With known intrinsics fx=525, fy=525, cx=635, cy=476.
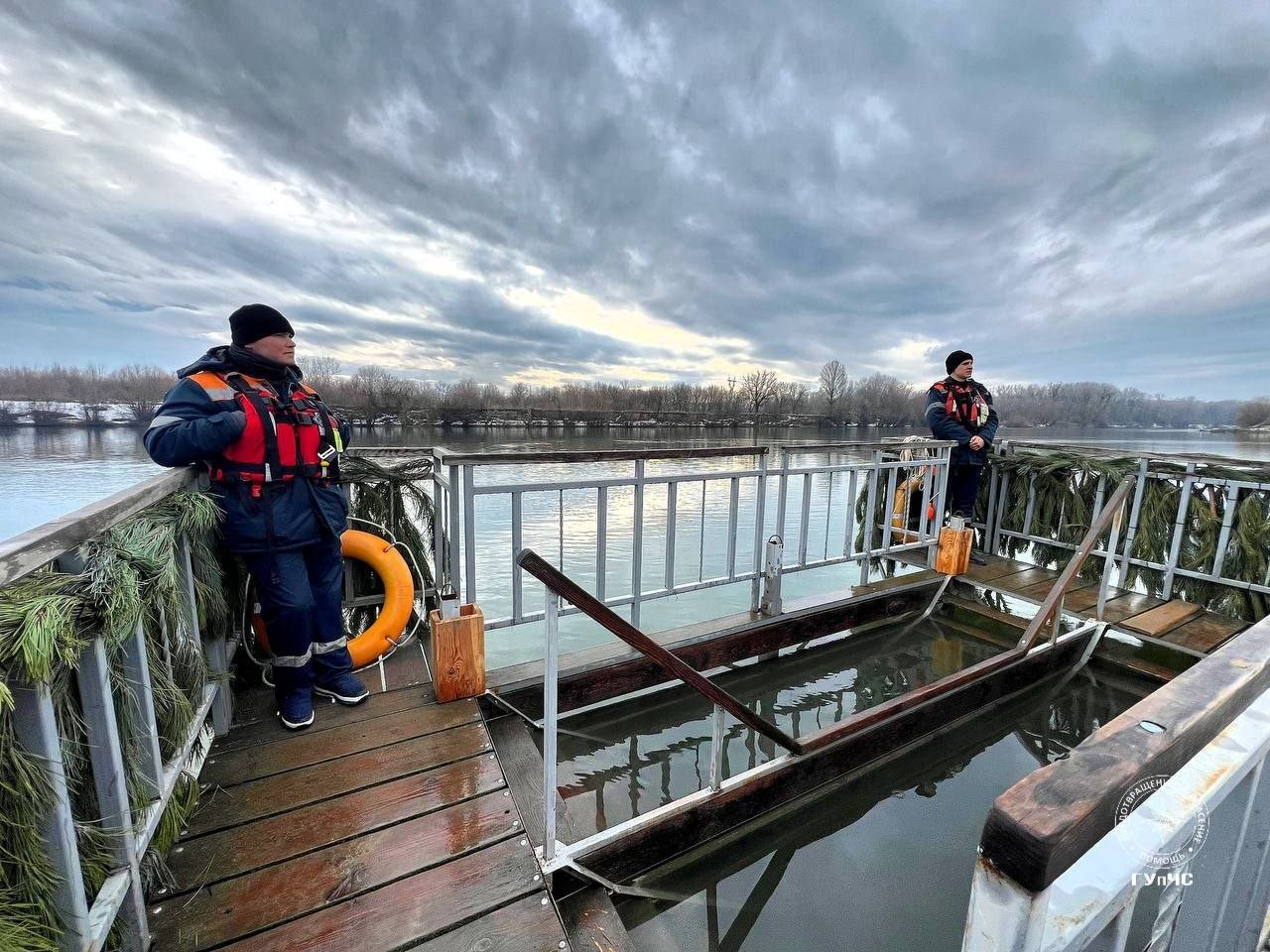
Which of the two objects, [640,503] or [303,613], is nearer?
[303,613]

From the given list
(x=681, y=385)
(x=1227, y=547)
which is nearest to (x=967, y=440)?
(x=1227, y=547)

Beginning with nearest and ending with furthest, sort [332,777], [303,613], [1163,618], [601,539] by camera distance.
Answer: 1. [332,777]
2. [303,613]
3. [601,539]
4. [1163,618]

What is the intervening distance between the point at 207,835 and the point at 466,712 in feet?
2.90

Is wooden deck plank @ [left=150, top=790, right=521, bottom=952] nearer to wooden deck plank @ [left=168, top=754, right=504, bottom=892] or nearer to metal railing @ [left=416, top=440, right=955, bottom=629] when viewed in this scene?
A: wooden deck plank @ [left=168, top=754, right=504, bottom=892]

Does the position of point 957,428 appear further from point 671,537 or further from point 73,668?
point 73,668

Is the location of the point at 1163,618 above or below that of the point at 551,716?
below

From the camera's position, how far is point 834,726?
2359 millimetres

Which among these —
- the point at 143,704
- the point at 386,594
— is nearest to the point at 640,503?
the point at 386,594

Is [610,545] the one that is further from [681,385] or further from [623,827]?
[681,385]

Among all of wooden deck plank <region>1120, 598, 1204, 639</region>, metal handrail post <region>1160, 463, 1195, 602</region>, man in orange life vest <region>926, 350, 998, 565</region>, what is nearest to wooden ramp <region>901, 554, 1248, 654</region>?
wooden deck plank <region>1120, 598, 1204, 639</region>

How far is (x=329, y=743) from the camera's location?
2049 mm

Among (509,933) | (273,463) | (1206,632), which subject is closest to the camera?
(509,933)

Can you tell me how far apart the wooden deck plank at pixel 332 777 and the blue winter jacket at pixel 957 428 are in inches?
170

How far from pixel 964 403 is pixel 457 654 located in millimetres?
4458
